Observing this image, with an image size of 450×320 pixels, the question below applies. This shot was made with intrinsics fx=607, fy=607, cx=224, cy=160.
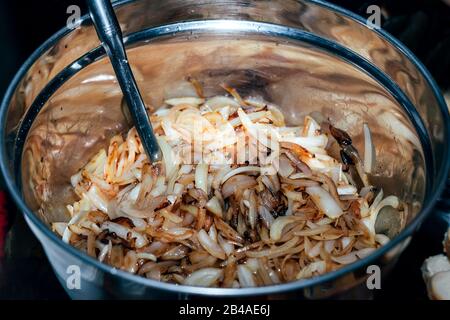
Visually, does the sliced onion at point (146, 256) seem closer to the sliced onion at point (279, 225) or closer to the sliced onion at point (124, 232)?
the sliced onion at point (124, 232)

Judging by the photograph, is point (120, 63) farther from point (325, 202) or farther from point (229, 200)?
point (325, 202)

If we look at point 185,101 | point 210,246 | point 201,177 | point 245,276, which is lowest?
point 245,276

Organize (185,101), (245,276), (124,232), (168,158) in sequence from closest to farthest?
(245,276) → (124,232) → (168,158) → (185,101)

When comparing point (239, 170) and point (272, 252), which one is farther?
point (239, 170)

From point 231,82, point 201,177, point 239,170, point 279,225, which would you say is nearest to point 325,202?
point 279,225

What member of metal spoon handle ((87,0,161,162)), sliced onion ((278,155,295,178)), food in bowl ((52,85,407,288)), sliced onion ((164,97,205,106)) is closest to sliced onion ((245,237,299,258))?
food in bowl ((52,85,407,288))

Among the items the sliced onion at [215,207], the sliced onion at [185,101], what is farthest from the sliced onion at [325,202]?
the sliced onion at [185,101]

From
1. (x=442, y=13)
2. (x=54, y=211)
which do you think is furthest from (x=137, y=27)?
(x=442, y=13)
